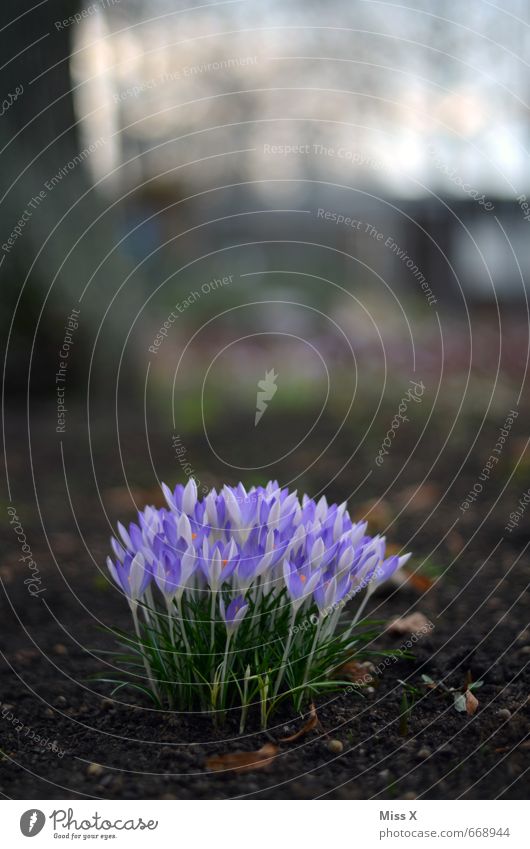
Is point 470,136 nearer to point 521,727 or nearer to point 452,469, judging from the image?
point 452,469

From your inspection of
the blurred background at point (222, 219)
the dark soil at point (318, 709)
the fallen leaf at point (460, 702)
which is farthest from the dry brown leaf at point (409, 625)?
the blurred background at point (222, 219)

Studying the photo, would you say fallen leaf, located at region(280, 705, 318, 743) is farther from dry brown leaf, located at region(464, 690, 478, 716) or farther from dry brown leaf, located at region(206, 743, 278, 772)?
dry brown leaf, located at region(464, 690, 478, 716)

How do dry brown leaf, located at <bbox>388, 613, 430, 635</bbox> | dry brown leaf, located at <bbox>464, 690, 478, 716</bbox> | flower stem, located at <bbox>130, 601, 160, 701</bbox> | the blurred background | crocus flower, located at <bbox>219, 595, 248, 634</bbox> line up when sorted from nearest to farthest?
crocus flower, located at <bbox>219, 595, 248, 634</bbox> → flower stem, located at <bbox>130, 601, 160, 701</bbox> → dry brown leaf, located at <bbox>464, 690, 478, 716</bbox> → dry brown leaf, located at <bbox>388, 613, 430, 635</bbox> → the blurred background

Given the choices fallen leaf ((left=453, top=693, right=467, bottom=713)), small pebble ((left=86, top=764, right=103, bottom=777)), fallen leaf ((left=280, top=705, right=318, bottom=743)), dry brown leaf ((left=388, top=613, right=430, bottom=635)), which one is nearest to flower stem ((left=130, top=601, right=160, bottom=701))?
small pebble ((left=86, top=764, right=103, bottom=777))

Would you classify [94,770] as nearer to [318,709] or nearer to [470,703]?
[318,709]

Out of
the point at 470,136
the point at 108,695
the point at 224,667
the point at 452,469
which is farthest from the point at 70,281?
the point at 224,667

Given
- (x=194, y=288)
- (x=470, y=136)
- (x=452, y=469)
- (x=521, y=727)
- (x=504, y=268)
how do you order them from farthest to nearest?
(x=504, y=268), (x=194, y=288), (x=470, y=136), (x=452, y=469), (x=521, y=727)
